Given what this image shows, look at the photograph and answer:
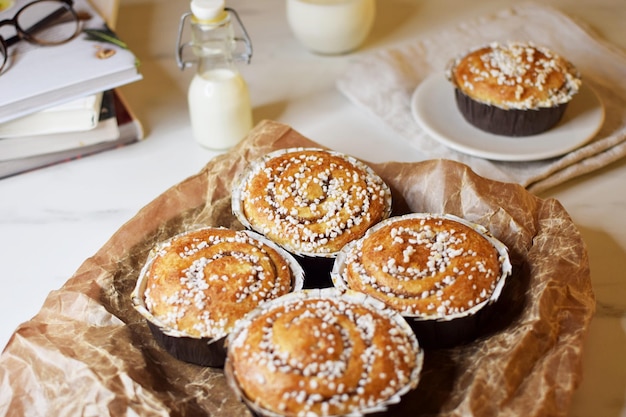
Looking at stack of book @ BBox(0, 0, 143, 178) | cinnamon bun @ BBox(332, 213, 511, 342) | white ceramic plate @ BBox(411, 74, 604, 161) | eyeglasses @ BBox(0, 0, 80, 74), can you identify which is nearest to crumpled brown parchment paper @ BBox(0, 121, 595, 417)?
cinnamon bun @ BBox(332, 213, 511, 342)

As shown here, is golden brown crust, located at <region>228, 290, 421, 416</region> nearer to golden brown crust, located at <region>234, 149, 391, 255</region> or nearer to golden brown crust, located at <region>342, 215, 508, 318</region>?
golden brown crust, located at <region>342, 215, 508, 318</region>

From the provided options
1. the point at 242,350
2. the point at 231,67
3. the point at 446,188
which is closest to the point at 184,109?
the point at 231,67

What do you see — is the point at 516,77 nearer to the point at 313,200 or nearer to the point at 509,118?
the point at 509,118

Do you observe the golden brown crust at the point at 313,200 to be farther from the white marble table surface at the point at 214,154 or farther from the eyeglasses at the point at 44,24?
the eyeglasses at the point at 44,24

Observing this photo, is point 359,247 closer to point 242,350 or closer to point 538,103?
point 242,350

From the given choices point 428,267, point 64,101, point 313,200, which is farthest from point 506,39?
point 64,101

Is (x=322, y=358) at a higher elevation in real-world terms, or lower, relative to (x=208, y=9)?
lower
